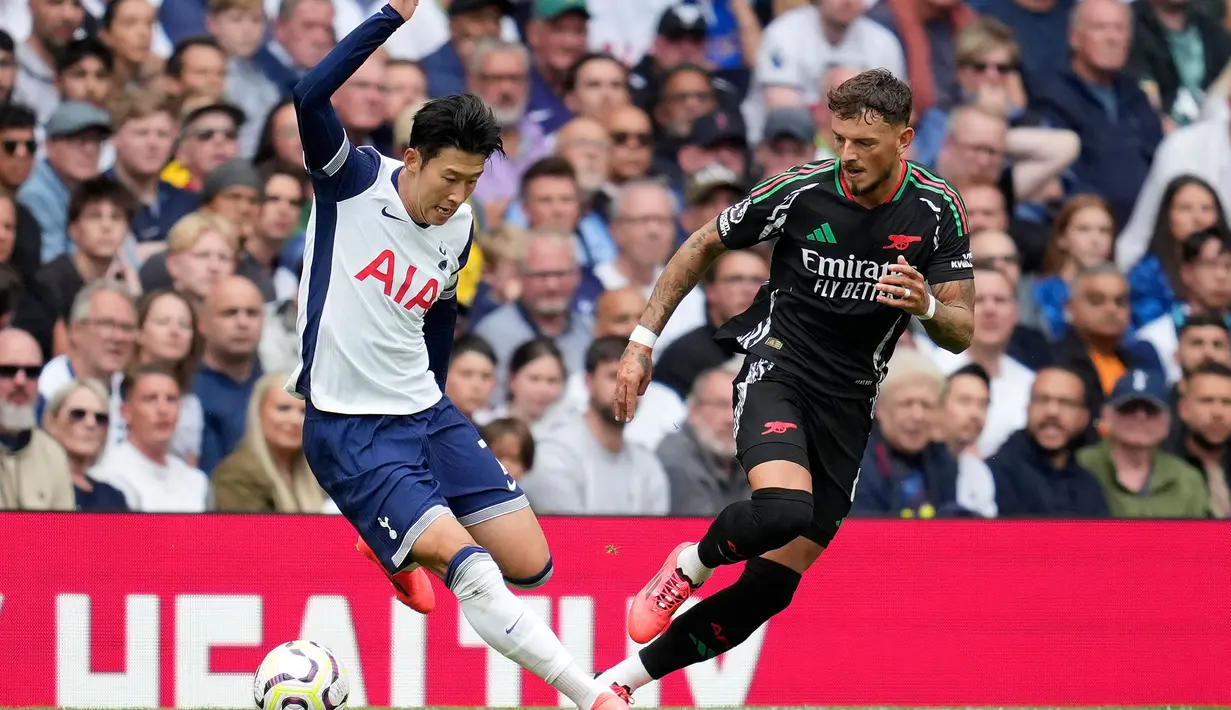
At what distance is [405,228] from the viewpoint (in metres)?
5.55

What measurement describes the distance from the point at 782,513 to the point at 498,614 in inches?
40.7

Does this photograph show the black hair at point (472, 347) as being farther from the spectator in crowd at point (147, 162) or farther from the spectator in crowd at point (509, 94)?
the spectator in crowd at point (147, 162)

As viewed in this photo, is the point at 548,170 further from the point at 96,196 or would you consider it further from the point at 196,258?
the point at 96,196

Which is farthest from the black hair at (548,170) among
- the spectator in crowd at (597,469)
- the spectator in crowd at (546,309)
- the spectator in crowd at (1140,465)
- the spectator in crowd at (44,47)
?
the spectator in crowd at (1140,465)

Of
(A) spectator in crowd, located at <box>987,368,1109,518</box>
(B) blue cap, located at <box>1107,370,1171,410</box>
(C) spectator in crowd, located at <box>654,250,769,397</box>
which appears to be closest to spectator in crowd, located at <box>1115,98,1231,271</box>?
(B) blue cap, located at <box>1107,370,1171,410</box>

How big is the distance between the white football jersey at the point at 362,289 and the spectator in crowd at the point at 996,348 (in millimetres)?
4313

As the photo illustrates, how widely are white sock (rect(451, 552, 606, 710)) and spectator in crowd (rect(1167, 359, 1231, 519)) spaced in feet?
16.1

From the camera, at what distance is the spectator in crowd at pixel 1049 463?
28.5 ft

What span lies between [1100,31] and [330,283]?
6.53 meters

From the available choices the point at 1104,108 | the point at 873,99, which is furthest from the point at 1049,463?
the point at 873,99

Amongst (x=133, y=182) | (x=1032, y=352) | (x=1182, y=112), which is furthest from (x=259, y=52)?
(x=1182, y=112)

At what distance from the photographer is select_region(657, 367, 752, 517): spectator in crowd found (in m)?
8.39

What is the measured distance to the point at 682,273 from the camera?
232 inches

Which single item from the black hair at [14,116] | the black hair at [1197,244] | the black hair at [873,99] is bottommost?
the black hair at [1197,244]
